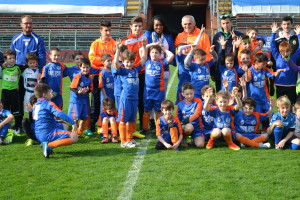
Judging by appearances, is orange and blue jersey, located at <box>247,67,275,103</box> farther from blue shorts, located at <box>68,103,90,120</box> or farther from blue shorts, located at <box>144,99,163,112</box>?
blue shorts, located at <box>68,103,90,120</box>

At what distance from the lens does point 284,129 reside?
20.0ft

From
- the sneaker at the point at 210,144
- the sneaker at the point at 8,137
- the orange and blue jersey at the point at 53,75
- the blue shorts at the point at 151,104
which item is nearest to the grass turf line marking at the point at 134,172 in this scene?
the blue shorts at the point at 151,104

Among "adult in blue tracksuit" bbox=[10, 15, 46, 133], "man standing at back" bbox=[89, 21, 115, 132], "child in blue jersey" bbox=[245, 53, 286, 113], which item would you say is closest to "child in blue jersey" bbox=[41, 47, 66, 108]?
"adult in blue tracksuit" bbox=[10, 15, 46, 133]

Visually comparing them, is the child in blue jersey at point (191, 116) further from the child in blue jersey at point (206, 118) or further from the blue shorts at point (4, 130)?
the blue shorts at point (4, 130)

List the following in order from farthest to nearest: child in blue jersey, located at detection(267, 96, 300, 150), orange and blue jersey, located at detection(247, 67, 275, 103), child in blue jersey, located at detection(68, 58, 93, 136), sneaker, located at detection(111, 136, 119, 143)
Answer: child in blue jersey, located at detection(68, 58, 93, 136)
orange and blue jersey, located at detection(247, 67, 275, 103)
sneaker, located at detection(111, 136, 119, 143)
child in blue jersey, located at detection(267, 96, 300, 150)

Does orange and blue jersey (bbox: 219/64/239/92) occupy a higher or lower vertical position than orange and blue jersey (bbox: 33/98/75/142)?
higher

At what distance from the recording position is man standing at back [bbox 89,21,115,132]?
743cm

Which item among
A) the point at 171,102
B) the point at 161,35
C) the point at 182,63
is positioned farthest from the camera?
the point at 161,35

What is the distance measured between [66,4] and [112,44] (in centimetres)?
2147

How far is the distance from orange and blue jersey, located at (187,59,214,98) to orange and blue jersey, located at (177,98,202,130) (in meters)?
0.46

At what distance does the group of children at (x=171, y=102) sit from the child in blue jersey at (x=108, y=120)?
15 millimetres

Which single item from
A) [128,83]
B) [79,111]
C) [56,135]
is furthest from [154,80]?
[56,135]

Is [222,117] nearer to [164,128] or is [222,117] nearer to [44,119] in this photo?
[164,128]

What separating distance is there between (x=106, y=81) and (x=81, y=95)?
18.4 inches
